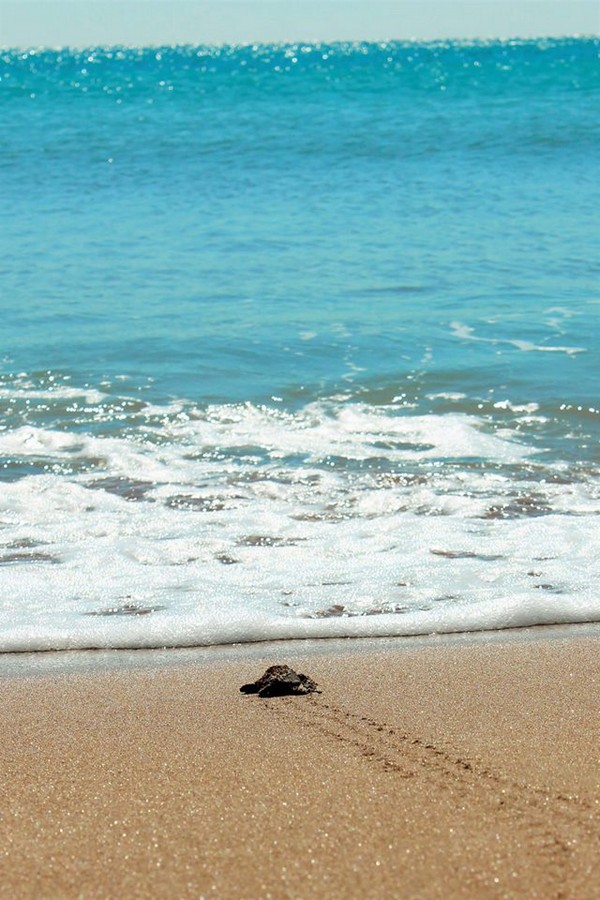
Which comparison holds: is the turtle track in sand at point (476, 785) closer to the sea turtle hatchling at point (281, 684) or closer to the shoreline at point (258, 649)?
the sea turtle hatchling at point (281, 684)

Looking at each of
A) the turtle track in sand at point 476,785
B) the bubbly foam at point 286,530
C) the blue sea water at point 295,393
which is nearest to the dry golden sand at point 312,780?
the turtle track in sand at point 476,785

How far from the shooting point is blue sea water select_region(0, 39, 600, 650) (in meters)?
4.34

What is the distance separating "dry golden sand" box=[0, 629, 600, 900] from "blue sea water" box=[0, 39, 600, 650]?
570 millimetres

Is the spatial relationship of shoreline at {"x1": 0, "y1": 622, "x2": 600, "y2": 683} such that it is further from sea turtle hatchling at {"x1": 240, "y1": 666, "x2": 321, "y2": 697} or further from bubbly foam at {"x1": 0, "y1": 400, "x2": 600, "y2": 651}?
sea turtle hatchling at {"x1": 240, "y1": 666, "x2": 321, "y2": 697}

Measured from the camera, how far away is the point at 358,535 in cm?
491

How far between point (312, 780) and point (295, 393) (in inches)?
197

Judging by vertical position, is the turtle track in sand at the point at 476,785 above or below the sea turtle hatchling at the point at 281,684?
below

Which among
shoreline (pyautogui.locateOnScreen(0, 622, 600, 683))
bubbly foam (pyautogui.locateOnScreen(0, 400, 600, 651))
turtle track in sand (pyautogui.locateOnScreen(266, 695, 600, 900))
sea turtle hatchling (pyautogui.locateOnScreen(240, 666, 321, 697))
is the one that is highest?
bubbly foam (pyautogui.locateOnScreen(0, 400, 600, 651))

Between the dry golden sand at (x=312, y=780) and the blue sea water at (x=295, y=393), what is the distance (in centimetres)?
57

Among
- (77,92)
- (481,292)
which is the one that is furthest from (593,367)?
(77,92)

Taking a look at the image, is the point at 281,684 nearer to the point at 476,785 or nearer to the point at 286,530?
the point at 476,785

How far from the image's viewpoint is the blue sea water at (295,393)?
14.2 feet

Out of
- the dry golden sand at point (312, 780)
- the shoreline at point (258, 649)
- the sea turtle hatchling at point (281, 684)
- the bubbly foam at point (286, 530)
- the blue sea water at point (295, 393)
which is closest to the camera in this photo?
the dry golden sand at point (312, 780)

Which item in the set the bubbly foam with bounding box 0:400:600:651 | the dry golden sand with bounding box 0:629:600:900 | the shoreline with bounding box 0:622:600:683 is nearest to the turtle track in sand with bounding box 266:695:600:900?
the dry golden sand with bounding box 0:629:600:900
